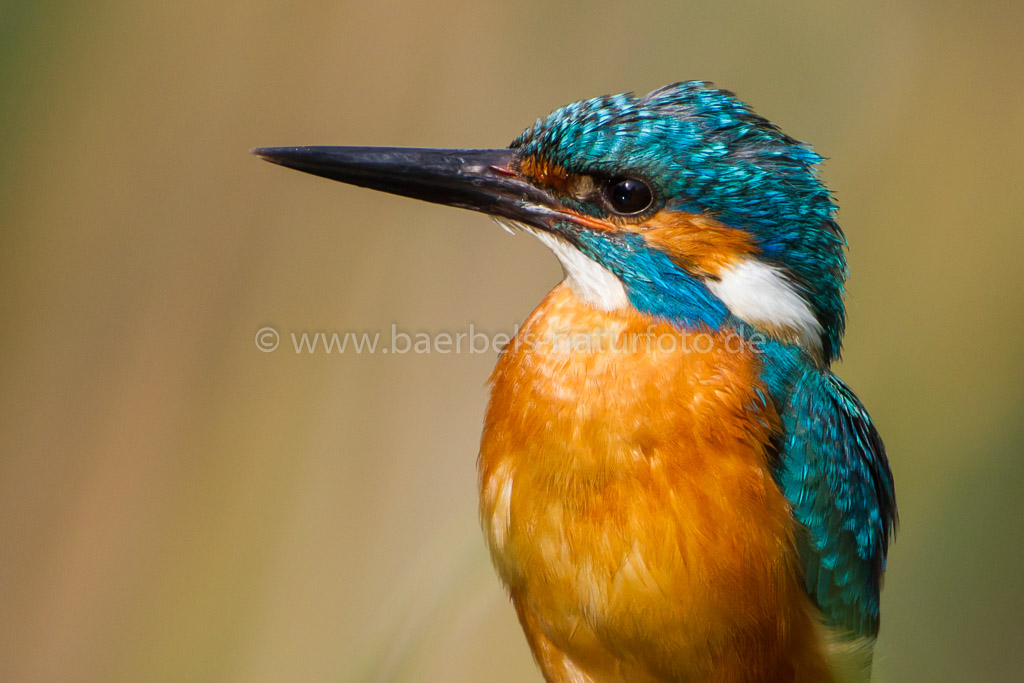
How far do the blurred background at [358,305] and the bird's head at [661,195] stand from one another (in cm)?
22

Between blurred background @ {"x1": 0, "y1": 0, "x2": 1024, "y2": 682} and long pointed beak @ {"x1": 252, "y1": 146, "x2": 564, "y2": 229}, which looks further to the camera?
blurred background @ {"x1": 0, "y1": 0, "x2": 1024, "y2": 682}

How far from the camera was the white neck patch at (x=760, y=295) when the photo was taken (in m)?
0.96

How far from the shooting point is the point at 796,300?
1.00 m

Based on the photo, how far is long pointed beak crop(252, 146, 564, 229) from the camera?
3.00 feet

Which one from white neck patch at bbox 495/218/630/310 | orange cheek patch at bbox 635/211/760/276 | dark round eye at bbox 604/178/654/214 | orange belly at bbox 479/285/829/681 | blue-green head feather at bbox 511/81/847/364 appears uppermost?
blue-green head feather at bbox 511/81/847/364

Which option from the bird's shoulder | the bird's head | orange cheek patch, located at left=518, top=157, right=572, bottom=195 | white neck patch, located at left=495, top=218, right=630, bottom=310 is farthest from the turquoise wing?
orange cheek patch, located at left=518, top=157, right=572, bottom=195

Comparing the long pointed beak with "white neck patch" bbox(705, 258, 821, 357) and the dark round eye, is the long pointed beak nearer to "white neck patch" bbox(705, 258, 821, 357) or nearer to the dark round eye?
the dark round eye

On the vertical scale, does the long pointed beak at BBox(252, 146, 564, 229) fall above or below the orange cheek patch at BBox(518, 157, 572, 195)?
below

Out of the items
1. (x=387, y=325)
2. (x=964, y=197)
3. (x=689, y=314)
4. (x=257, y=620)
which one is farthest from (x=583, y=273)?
(x=964, y=197)

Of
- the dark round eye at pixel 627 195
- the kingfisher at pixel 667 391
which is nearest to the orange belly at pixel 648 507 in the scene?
the kingfisher at pixel 667 391

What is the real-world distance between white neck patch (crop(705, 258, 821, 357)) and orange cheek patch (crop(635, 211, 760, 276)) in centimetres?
2

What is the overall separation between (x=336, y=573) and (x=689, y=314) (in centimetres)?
60

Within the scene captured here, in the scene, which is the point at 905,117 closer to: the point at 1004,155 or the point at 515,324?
the point at 1004,155

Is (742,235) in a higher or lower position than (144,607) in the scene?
higher
